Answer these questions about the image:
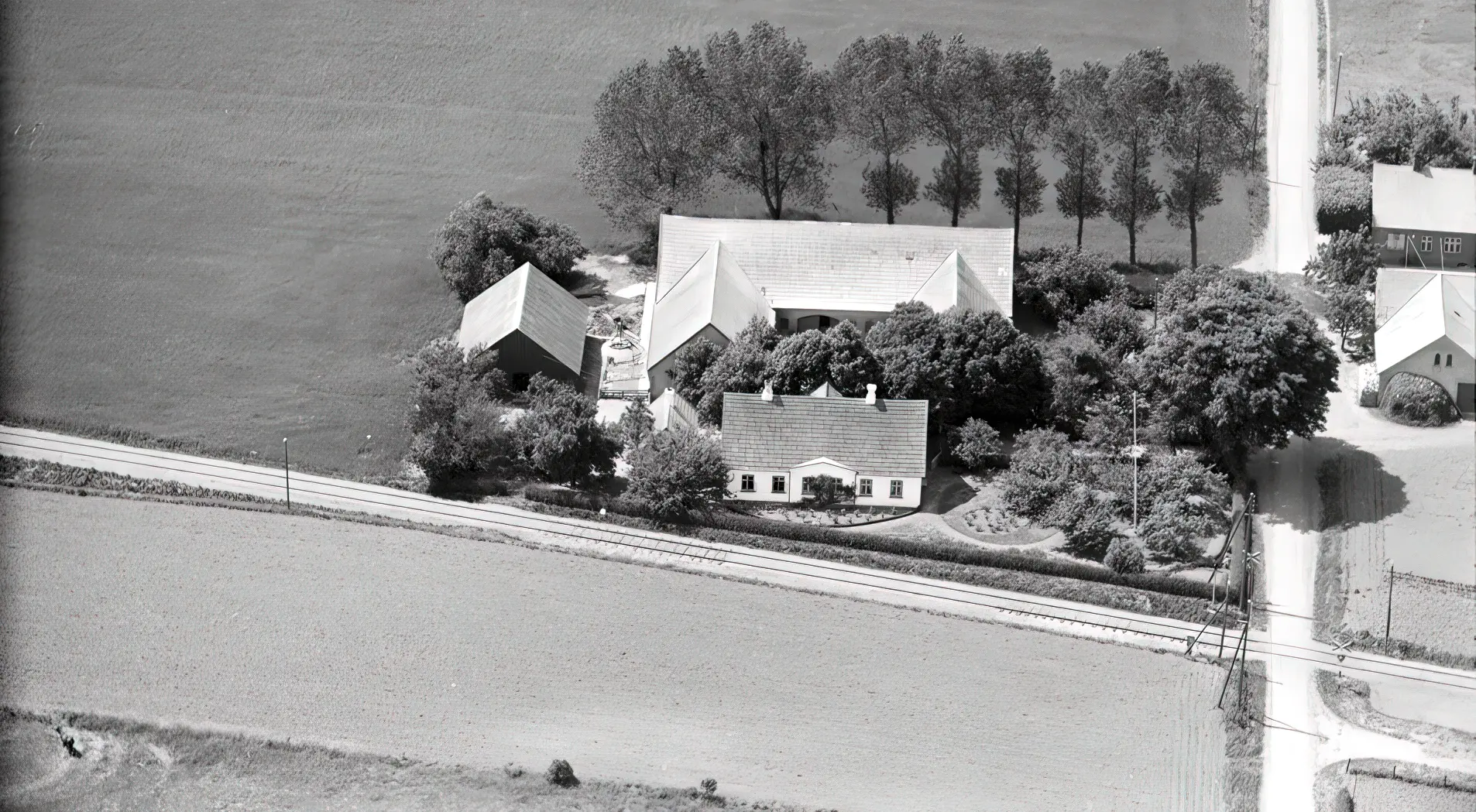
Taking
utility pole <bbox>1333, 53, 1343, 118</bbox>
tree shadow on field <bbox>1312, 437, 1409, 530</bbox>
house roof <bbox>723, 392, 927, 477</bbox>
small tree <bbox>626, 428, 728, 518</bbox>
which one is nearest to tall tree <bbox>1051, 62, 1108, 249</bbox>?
utility pole <bbox>1333, 53, 1343, 118</bbox>

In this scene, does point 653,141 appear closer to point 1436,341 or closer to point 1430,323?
point 1430,323

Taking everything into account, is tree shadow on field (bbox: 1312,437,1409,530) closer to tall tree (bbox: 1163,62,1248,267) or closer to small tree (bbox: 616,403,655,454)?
tall tree (bbox: 1163,62,1248,267)

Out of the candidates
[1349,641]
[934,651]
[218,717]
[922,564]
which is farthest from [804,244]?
[218,717]

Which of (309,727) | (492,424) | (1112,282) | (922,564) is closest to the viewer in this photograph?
(309,727)

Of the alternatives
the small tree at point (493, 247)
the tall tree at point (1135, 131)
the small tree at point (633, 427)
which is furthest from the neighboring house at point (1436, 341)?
the small tree at point (493, 247)

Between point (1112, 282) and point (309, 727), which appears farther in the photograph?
point (1112, 282)

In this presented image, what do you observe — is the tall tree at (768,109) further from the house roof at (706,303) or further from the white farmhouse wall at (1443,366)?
the white farmhouse wall at (1443,366)

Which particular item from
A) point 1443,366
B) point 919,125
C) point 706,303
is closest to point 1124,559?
point 1443,366

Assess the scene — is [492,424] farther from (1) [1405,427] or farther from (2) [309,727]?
(1) [1405,427]
